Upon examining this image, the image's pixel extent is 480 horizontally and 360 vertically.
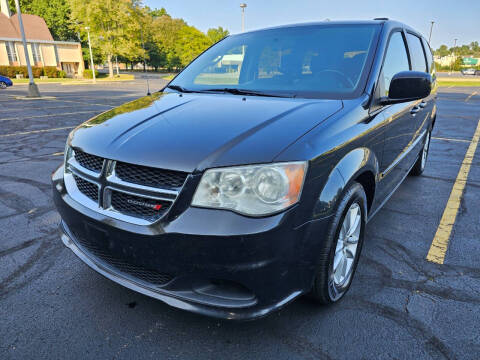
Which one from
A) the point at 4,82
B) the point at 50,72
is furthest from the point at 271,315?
the point at 50,72

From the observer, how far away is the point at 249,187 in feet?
5.52

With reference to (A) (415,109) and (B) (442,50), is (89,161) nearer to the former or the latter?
(A) (415,109)

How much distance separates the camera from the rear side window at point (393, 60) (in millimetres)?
2723

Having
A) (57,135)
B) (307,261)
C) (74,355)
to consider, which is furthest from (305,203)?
(57,135)

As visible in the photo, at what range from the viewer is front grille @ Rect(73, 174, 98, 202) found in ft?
6.66

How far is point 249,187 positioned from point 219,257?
35 centimetres

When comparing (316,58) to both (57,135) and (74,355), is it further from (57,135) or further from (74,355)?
(57,135)

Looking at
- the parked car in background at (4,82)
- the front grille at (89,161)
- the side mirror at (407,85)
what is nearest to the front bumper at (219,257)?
the front grille at (89,161)

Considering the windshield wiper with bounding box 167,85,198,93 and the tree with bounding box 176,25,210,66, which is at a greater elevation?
the tree with bounding box 176,25,210,66

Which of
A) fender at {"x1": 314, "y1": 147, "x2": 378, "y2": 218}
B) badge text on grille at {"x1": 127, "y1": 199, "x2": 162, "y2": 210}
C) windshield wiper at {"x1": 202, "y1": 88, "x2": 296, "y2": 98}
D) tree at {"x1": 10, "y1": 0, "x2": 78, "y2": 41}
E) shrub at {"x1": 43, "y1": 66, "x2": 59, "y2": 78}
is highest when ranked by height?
tree at {"x1": 10, "y1": 0, "x2": 78, "y2": 41}

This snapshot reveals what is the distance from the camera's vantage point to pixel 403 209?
393 cm

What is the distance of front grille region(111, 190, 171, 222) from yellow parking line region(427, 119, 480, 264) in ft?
7.48

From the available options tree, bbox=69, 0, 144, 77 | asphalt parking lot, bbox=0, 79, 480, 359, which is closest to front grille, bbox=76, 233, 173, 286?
asphalt parking lot, bbox=0, 79, 480, 359

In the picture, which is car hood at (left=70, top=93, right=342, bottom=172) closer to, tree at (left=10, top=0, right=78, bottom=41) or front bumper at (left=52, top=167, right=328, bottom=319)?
front bumper at (left=52, top=167, right=328, bottom=319)
